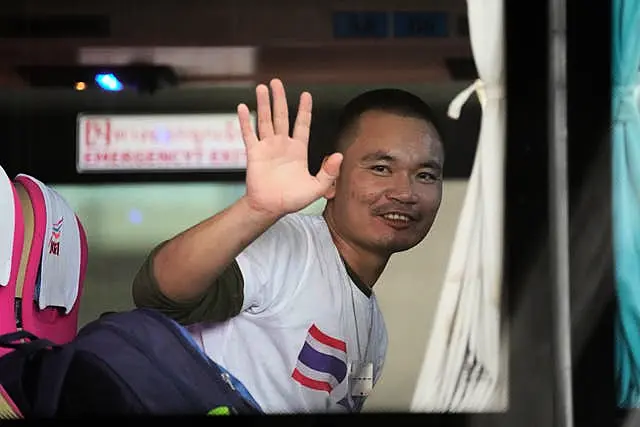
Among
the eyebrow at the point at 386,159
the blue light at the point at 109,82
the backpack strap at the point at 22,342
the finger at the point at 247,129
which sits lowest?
the backpack strap at the point at 22,342

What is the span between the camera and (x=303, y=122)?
203 cm

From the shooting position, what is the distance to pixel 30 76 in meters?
2.08

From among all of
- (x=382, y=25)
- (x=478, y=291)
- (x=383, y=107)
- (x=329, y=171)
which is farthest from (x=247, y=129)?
(x=478, y=291)

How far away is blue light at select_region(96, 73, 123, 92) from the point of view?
2059 millimetres

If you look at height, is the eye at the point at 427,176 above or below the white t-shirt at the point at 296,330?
above

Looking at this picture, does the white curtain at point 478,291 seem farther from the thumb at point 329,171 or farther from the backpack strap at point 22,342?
the backpack strap at point 22,342

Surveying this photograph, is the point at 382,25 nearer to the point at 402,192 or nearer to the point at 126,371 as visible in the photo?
the point at 402,192

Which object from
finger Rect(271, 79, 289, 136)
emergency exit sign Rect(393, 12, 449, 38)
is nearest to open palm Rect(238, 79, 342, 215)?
finger Rect(271, 79, 289, 136)

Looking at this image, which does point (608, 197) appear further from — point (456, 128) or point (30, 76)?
point (30, 76)

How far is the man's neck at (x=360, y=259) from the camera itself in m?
2.04

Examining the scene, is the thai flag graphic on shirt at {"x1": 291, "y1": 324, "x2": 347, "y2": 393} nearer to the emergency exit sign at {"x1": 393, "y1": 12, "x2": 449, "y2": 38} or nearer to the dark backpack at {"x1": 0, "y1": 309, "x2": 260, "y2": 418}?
the dark backpack at {"x1": 0, "y1": 309, "x2": 260, "y2": 418}

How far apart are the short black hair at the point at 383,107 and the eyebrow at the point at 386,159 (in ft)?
0.25

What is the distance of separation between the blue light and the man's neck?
2.26ft

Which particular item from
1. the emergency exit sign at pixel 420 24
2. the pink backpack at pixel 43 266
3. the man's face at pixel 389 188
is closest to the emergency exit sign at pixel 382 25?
the emergency exit sign at pixel 420 24
